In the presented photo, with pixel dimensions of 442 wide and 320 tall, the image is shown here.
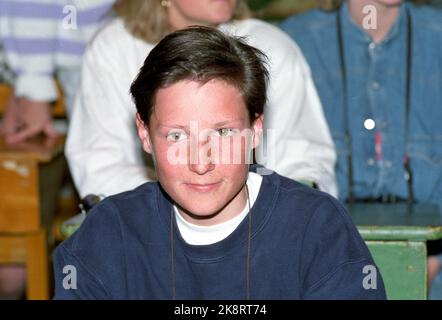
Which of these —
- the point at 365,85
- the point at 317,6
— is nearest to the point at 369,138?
the point at 365,85

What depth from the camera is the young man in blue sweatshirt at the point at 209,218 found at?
1.58 meters

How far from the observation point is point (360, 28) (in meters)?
2.65

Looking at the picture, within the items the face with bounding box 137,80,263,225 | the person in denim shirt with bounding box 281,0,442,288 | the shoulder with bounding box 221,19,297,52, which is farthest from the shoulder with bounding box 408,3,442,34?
the face with bounding box 137,80,263,225

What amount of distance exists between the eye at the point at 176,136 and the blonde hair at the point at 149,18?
944 millimetres

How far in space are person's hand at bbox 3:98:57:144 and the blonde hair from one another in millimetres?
522

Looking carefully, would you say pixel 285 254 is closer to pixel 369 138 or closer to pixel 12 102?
pixel 369 138

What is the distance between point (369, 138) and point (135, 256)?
1.05 metres

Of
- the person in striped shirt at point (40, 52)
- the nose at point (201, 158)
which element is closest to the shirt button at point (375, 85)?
the person in striped shirt at point (40, 52)

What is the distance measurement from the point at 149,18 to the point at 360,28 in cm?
55

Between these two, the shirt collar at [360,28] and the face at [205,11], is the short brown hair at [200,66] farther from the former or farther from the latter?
the shirt collar at [360,28]

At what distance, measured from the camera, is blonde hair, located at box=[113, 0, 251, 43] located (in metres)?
2.52

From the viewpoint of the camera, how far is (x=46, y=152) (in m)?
2.76

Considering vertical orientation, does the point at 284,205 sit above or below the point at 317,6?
below

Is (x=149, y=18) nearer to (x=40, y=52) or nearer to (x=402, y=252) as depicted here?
(x=40, y=52)
